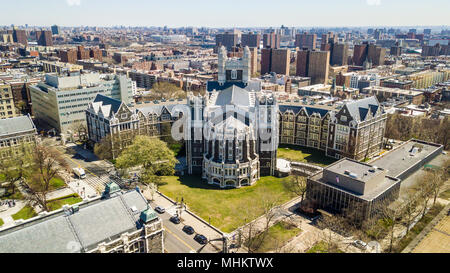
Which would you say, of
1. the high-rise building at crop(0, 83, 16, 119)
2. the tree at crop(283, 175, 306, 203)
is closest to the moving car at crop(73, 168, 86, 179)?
the tree at crop(283, 175, 306, 203)

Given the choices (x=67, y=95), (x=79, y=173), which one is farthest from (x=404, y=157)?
(x=67, y=95)

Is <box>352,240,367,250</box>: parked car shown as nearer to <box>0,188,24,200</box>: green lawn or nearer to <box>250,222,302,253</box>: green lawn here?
<box>250,222,302,253</box>: green lawn

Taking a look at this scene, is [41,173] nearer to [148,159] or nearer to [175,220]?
[148,159]

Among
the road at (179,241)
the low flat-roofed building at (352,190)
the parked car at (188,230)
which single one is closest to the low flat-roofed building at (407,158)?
the low flat-roofed building at (352,190)

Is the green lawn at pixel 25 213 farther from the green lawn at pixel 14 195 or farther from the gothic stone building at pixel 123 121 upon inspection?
the gothic stone building at pixel 123 121

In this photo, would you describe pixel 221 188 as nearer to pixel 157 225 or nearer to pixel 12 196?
pixel 157 225

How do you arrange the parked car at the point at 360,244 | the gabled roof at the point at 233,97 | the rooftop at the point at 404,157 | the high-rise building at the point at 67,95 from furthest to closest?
the high-rise building at the point at 67,95, the gabled roof at the point at 233,97, the rooftop at the point at 404,157, the parked car at the point at 360,244
